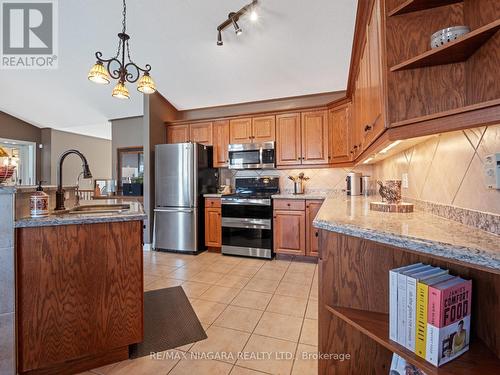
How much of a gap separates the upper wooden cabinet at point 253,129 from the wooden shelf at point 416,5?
272 centimetres

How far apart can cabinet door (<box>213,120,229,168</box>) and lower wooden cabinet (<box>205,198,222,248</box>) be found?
670 mm

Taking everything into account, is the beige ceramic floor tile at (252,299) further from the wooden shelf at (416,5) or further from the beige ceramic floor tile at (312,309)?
the wooden shelf at (416,5)

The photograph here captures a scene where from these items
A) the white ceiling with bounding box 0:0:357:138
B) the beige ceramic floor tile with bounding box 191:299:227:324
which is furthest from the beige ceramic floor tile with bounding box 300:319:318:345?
Result: the white ceiling with bounding box 0:0:357:138

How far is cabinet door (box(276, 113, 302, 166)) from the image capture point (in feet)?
12.0

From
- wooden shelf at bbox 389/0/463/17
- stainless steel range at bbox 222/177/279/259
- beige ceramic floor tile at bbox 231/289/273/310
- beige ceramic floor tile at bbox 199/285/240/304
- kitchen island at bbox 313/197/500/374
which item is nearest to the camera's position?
kitchen island at bbox 313/197/500/374

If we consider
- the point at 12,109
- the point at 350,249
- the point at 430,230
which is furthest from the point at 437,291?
the point at 12,109

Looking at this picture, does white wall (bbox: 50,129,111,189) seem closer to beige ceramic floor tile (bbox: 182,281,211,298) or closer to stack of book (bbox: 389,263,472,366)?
beige ceramic floor tile (bbox: 182,281,211,298)

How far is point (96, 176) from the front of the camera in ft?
24.5

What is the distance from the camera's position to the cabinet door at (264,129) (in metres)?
3.79

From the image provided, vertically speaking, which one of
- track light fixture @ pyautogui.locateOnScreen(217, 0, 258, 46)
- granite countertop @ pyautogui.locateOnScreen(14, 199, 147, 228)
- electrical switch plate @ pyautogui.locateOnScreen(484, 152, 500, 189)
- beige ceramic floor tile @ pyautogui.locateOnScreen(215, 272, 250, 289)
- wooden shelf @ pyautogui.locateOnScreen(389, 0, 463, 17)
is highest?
track light fixture @ pyautogui.locateOnScreen(217, 0, 258, 46)

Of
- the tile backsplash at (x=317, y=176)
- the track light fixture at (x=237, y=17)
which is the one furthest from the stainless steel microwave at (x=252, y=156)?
the track light fixture at (x=237, y=17)

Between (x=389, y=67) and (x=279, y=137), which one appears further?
(x=279, y=137)

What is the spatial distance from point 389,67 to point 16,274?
2113 mm

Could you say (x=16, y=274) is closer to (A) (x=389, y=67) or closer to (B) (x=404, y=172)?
(A) (x=389, y=67)
